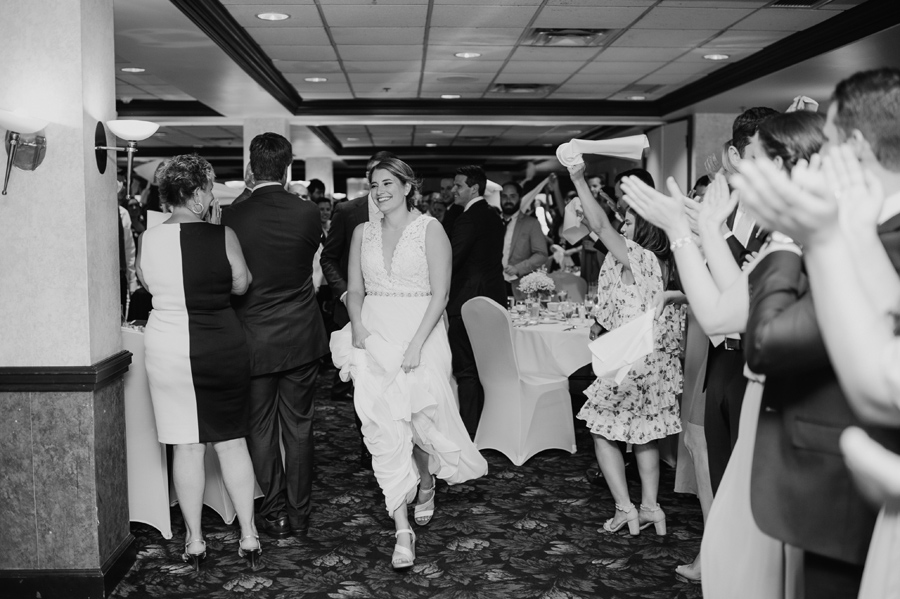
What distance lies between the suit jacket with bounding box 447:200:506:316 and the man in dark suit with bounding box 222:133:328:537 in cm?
157

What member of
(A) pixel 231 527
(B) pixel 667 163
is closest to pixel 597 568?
(A) pixel 231 527

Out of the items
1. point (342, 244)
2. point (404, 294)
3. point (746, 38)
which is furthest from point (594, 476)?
point (746, 38)

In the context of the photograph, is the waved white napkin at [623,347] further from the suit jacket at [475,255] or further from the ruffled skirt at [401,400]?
the suit jacket at [475,255]

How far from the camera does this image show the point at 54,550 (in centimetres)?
303

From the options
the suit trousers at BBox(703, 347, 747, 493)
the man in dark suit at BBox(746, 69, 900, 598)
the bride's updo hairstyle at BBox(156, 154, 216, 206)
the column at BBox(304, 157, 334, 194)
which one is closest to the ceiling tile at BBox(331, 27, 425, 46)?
the bride's updo hairstyle at BBox(156, 154, 216, 206)

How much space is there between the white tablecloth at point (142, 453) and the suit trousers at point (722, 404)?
2.28 m

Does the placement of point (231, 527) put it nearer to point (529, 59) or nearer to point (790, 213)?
point (790, 213)

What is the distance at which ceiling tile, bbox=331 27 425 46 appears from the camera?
654cm

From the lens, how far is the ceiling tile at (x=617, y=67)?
26.3 feet

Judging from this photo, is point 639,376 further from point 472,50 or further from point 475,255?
point 472,50

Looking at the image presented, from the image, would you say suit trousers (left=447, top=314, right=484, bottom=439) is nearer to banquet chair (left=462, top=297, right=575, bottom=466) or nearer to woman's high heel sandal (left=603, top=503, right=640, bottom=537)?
banquet chair (left=462, top=297, right=575, bottom=466)

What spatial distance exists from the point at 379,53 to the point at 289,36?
102 cm

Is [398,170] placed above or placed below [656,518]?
above

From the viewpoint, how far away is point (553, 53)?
756cm
